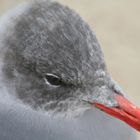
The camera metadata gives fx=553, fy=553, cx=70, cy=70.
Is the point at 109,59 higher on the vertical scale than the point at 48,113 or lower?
higher

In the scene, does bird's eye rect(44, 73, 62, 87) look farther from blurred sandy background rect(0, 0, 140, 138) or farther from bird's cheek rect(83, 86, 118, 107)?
blurred sandy background rect(0, 0, 140, 138)

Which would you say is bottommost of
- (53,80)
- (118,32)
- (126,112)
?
(126,112)

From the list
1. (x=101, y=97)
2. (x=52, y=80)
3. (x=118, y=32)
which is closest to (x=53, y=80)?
(x=52, y=80)

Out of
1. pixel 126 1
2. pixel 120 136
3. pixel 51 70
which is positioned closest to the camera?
pixel 51 70

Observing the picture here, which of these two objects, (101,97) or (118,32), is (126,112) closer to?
(101,97)

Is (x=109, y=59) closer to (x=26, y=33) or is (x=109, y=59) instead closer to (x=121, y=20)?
(x=121, y=20)

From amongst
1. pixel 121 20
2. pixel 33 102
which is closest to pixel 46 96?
pixel 33 102

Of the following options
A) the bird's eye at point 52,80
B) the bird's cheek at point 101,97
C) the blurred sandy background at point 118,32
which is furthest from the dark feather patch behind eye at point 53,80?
the blurred sandy background at point 118,32
